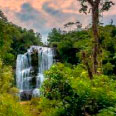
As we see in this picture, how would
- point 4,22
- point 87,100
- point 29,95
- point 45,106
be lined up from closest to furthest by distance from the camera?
point 87,100 → point 45,106 → point 4,22 → point 29,95

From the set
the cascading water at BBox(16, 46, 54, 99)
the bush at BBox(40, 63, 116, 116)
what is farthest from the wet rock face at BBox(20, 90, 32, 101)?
the bush at BBox(40, 63, 116, 116)

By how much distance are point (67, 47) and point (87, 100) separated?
25.2 meters

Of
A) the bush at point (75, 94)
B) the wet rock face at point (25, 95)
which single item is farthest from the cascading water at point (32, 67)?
the bush at point (75, 94)

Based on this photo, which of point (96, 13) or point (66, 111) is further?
point (96, 13)

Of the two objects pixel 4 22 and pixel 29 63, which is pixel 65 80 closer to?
pixel 4 22

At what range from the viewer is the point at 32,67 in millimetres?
34469

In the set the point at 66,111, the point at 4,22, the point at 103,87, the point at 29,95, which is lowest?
the point at 29,95

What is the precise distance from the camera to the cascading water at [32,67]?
33.3 metres

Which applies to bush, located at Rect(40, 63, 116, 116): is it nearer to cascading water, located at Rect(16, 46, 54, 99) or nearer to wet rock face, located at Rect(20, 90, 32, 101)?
wet rock face, located at Rect(20, 90, 32, 101)

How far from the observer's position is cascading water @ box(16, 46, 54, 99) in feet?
109

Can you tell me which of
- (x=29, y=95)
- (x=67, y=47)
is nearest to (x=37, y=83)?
(x=29, y=95)

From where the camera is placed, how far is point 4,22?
11102 millimetres

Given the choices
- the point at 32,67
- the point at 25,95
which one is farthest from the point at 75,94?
the point at 32,67

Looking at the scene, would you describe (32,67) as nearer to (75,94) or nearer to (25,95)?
(25,95)
